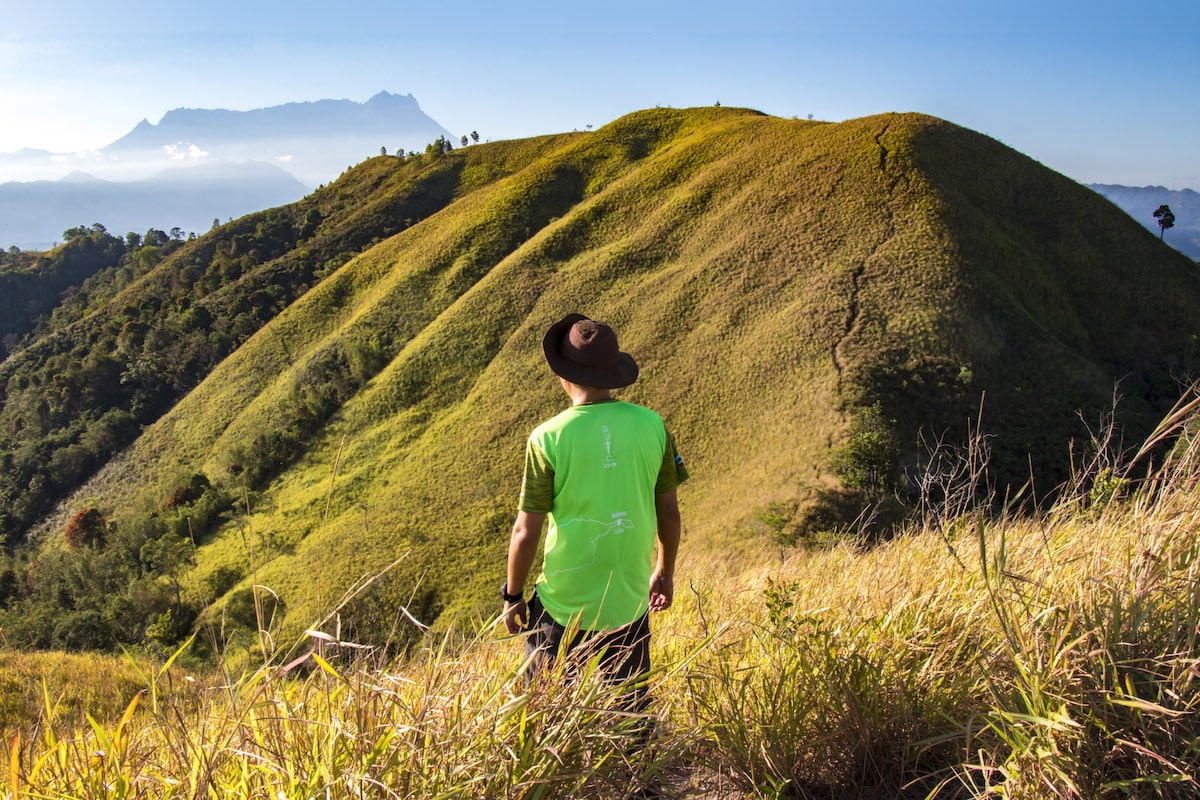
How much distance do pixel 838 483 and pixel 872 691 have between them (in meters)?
20.4

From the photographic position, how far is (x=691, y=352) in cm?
3538

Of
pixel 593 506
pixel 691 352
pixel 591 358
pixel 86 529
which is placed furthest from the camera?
pixel 86 529

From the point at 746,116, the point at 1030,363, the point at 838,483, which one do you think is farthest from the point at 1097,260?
the point at 746,116

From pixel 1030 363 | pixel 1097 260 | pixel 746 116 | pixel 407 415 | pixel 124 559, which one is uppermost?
pixel 746 116

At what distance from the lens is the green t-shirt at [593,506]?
3.05 m

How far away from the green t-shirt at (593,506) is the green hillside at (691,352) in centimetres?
1596

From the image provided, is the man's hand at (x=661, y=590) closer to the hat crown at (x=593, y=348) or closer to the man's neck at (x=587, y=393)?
the man's neck at (x=587, y=393)

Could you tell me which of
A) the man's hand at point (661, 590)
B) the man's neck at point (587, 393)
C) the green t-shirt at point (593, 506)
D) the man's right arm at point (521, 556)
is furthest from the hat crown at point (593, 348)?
the man's hand at point (661, 590)

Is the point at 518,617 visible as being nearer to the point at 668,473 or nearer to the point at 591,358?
the point at 668,473

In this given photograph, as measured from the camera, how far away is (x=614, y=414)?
3117 millimetres

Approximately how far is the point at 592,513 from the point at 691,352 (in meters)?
32.8

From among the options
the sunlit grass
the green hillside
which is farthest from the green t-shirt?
the green hillside

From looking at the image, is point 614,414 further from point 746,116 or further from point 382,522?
point 746,116

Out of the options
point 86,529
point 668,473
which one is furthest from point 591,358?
point 86,529
